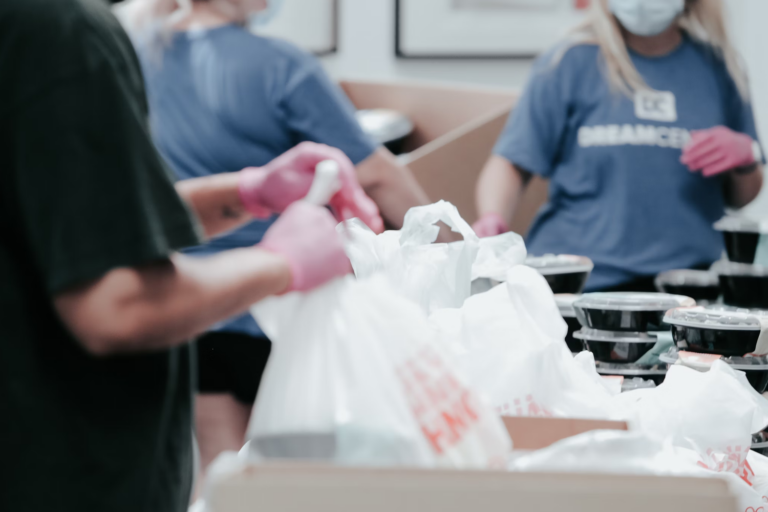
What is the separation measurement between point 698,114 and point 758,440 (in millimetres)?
1110

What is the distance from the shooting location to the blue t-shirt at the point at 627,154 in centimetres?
203

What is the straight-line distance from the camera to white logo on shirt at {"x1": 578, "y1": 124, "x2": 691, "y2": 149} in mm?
2029

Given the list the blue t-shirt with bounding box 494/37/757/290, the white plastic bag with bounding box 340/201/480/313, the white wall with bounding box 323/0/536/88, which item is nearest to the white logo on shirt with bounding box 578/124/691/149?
the blue t-shirt with bounding box 494/37/757/290

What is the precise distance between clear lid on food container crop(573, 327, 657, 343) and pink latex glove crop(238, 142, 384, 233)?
384 millimetres

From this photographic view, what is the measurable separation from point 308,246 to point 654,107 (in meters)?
1.46

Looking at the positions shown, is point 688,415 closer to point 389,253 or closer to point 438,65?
point 389,253

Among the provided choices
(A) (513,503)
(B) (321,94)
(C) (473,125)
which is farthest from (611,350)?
(C) (473,125)

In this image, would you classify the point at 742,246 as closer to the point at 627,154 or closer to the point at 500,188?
the point at 627,154

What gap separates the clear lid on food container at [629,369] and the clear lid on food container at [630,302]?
77 mm

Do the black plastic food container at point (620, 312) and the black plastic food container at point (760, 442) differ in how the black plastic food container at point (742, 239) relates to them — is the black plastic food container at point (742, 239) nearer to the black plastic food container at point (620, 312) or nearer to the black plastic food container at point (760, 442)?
the black plastic food container at point (620, 312)

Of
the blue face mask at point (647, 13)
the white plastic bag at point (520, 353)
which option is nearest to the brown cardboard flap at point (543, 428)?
the white plastic bag at point (520, 353)

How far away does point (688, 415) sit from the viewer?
100cm

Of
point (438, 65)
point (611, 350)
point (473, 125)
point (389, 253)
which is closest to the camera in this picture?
point (389, 253)

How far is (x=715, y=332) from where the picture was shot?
117 cm
